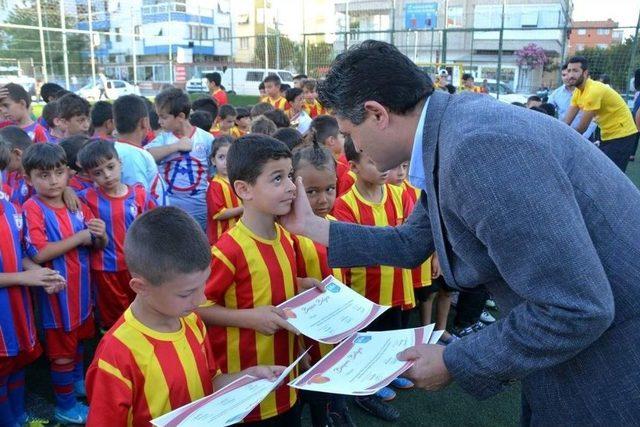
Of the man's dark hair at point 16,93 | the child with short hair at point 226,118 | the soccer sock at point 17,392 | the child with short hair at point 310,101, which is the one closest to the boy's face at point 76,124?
the man's dark hair at point 16,93

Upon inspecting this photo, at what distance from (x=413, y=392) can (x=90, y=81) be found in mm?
25371

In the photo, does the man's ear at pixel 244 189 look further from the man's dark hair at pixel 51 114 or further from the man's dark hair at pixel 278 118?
the man's dark hair at pixel 278 118

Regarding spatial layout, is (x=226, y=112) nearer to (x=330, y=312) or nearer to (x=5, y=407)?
(x=5, y=407)

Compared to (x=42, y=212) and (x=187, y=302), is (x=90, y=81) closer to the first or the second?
(x=42, y=212)

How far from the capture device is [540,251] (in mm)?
1190

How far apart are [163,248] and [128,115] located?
2.56 meters

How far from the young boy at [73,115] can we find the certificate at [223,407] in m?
3.85

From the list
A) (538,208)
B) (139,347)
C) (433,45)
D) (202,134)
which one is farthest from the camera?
(433,45)

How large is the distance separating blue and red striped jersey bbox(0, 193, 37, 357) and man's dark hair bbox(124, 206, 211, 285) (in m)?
1.15

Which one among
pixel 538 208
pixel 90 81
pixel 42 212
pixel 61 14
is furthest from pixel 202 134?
pixel 90 81

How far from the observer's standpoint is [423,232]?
205 centimetres

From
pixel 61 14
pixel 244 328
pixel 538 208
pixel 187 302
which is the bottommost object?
pixel 244 328

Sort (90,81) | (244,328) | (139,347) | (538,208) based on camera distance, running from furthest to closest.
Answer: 1. (90,81)
2. (244,328)
3. (139,347)
4. (538,208)

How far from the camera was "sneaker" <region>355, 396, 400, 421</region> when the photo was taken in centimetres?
305
